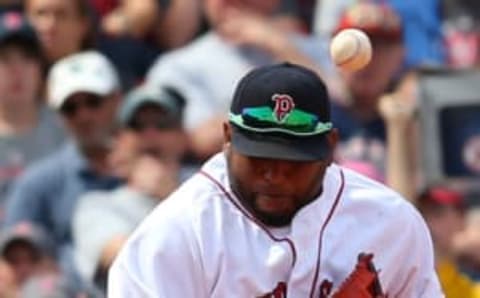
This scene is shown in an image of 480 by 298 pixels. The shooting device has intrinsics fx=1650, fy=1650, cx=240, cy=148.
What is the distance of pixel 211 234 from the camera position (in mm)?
3846

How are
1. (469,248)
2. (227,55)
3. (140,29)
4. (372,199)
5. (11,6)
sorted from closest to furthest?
(372,199) → (469,248) → (227,55) → (140,29) → (11,6)

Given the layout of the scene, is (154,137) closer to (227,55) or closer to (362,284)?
(227,55)

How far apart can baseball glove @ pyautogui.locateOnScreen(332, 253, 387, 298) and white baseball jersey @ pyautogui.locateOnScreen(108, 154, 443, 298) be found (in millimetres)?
44

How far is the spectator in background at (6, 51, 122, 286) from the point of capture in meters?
6.74

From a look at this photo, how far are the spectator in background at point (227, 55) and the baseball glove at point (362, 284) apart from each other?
127 inches

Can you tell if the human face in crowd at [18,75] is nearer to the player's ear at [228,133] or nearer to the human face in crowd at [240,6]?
the human face in crowd at [240,6]

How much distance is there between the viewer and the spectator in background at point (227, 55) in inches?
285

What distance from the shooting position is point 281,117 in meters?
3.77

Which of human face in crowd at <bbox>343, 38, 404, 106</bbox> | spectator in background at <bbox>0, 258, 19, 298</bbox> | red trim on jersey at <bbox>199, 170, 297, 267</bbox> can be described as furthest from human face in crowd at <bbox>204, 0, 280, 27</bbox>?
red trim on jersey at <bbox>199, 170, 297, 267</bbox>

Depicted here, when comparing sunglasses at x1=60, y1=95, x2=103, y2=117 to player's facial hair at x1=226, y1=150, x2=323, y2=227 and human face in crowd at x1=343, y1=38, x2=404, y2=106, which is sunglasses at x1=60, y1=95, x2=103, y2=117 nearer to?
human face in crowd at x1=343, y1=38, x2=404, y2=106

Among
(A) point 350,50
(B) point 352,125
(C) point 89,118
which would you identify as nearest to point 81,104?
(C) point 89,118

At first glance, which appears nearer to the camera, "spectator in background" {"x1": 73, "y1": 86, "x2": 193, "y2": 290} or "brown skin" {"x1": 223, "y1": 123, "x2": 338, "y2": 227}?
"brown skin" {"x1": 223, "y1": 123, "x2": 338, "y2": 227}

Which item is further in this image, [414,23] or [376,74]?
[414,23]

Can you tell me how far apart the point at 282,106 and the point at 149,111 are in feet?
9.75
